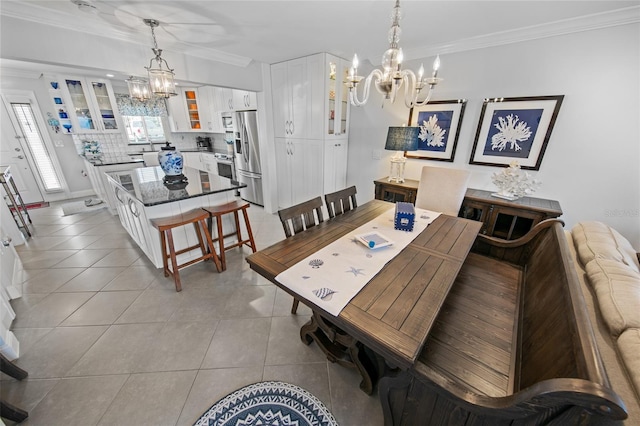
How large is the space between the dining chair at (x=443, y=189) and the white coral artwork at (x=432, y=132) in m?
0.64

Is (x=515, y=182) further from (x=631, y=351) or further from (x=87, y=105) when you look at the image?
(x=87, y=105)

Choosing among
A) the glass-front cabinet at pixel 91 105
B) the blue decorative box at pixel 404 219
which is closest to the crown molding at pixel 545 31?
the blue decorative box at pixel 404 219

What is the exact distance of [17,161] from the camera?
171 inches

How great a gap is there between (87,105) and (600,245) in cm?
740

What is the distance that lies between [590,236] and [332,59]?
124 inches

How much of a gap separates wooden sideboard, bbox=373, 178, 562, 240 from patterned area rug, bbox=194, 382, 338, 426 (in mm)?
2256

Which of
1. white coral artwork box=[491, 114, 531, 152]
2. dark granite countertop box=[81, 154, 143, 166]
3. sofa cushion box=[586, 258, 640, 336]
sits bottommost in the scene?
sofa cushion box=[586, 258, 640, 336]

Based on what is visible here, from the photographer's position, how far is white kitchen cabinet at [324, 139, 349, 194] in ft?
11.1

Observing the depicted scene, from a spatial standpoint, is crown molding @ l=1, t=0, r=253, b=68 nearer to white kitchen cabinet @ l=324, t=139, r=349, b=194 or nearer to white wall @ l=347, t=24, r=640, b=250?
white kitchen cabinet @ l=324, t=139, r=349, b=194

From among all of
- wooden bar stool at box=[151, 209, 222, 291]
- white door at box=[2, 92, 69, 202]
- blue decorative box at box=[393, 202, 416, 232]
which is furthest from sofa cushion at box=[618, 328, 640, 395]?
white door at box=[2, 92, 69, 202]

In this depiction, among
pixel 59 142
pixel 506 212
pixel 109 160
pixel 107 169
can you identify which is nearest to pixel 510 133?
pixel 506 212

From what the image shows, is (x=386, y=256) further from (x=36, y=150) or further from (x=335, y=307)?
(x=36, y=150)

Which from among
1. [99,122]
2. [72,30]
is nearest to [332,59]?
[72,30]

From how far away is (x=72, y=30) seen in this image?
6.75 feet
